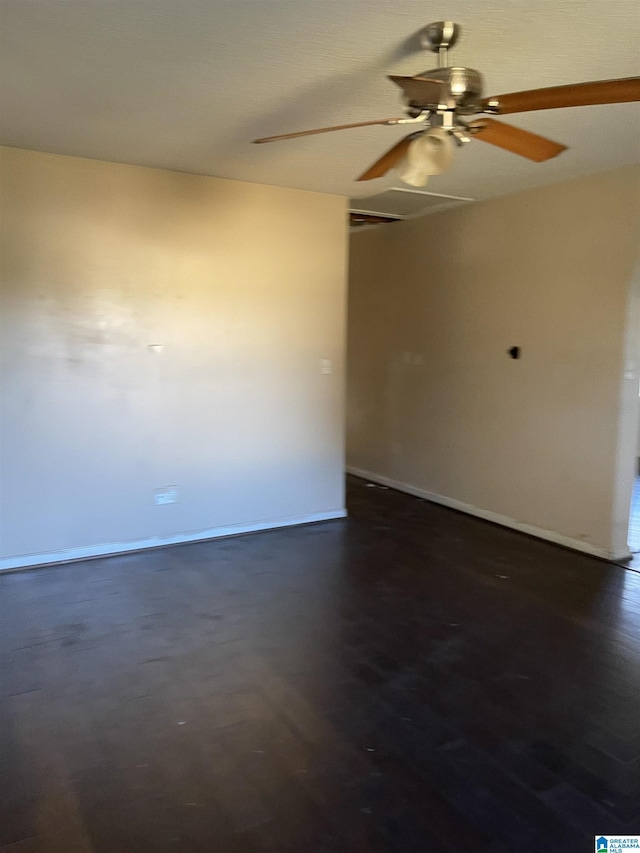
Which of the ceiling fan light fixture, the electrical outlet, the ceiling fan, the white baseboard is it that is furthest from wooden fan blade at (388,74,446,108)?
the white baseboard

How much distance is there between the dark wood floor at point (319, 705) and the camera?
5.89 ft

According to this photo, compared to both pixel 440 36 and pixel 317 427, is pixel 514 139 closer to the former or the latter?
pixel 440 36

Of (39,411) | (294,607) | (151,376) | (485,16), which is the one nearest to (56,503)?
(39,411)

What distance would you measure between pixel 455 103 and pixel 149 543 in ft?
10.3

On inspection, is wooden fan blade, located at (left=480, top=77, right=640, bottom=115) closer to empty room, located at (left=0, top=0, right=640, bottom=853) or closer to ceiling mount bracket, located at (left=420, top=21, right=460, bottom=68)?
empty room, located at (left=0, top=0, right=640, bottom=853)

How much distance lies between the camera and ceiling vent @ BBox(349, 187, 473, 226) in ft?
14.8

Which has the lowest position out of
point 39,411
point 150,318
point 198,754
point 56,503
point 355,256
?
point 198,754

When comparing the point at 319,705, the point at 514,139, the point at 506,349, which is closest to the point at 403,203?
the point at 506,349

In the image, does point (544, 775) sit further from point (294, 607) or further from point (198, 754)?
point (294, 607)

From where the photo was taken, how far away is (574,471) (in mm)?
4156

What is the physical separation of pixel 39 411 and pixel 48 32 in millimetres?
2135

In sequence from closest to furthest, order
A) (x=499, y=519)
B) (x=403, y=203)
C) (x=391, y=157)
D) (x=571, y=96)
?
(x=571, y=96) → (x=391, y=157) → (x=499, y=519) → (x=403, y=203)

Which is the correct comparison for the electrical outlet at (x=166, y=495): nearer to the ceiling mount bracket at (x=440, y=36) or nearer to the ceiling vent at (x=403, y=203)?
the ceiling vent at (x=403, y=203)

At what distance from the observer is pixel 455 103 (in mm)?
2051
